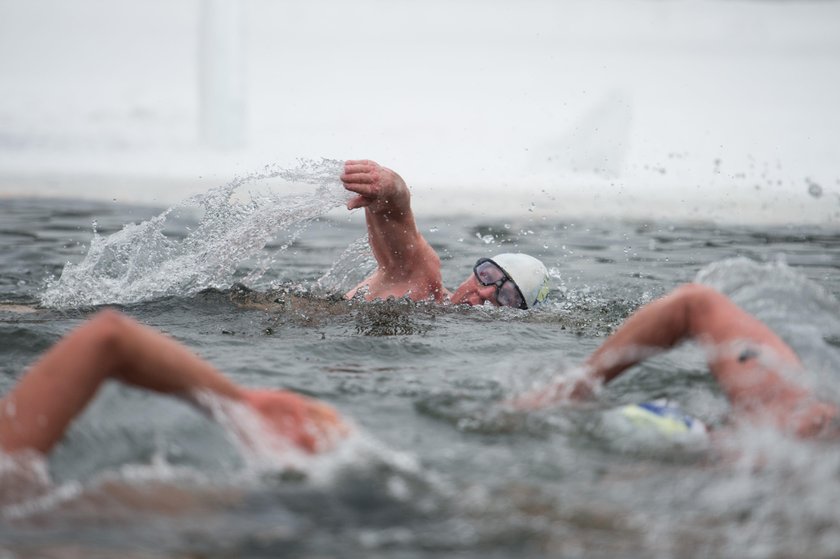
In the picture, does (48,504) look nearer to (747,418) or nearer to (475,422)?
(475,422)

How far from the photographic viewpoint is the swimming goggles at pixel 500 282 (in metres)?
6.22

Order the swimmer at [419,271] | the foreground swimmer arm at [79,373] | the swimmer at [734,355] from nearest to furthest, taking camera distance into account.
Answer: the foreground swimmer arm at [79,373], the swimmer at [734,355], the swimmer at [419,271]

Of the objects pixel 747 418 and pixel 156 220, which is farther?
pixel 156 220

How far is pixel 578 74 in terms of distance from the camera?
57.0 ft

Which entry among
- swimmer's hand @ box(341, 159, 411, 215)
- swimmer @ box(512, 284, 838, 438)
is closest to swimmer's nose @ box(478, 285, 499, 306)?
swimmer's hand @ box(341, 159, 411, 215)

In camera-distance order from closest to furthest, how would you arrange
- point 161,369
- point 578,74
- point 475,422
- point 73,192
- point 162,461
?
point 161,369 < point 162,461 < point 475,422 < point 73,192 < point 578,74

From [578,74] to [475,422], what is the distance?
567 inches

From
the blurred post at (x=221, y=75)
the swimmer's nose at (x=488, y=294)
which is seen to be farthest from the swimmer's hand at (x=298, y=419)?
the blurred post at (x=221, y=75)

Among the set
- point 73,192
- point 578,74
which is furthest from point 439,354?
point 578,74

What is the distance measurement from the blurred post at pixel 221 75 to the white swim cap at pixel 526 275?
1112cm

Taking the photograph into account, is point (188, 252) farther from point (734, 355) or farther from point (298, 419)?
point (734, 355)

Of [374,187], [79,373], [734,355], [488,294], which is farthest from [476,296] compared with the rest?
[79,373]

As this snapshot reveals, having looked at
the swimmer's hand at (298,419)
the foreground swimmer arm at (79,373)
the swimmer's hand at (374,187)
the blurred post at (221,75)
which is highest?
the blurred post at (221,75)

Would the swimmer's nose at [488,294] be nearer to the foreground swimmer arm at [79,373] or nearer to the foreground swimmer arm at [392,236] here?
the foreground swimmer arm at [392,236]
